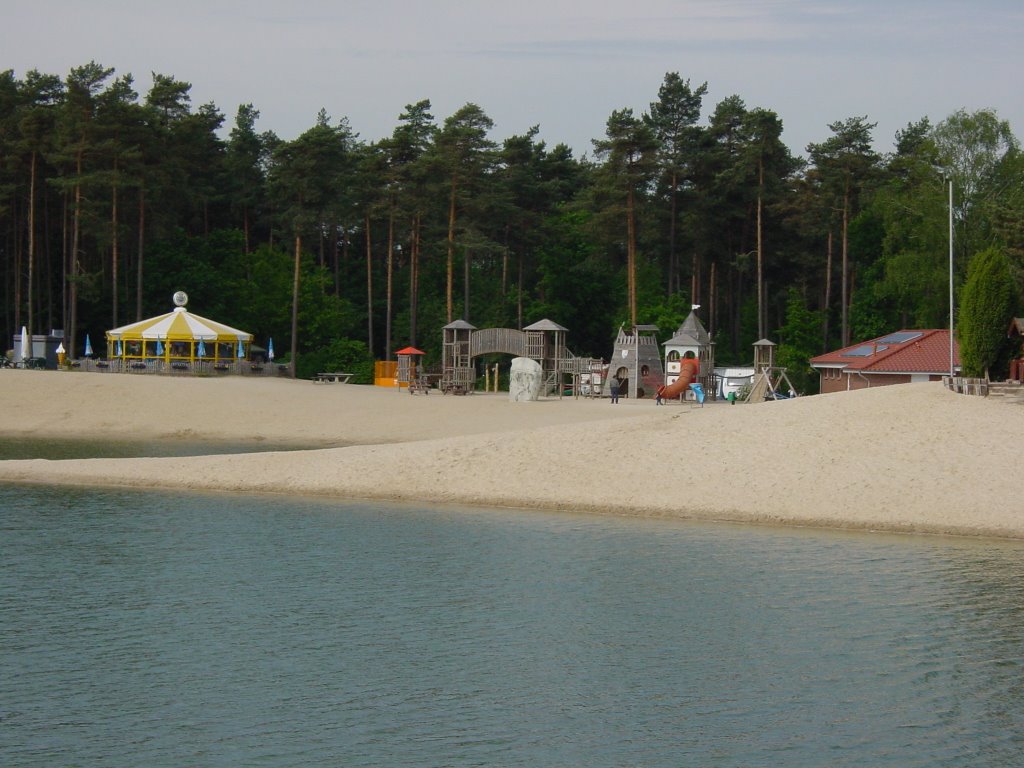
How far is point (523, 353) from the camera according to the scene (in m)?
68.4

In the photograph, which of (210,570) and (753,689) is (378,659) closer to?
(753,689)

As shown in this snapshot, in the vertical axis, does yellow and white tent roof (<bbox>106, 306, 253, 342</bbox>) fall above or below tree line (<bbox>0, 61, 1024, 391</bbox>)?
below

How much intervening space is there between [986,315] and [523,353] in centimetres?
3405

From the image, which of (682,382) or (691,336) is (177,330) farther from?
(682,382)

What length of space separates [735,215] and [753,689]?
67.1 meters

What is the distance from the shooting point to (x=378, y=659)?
18078mm

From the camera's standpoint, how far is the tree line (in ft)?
238

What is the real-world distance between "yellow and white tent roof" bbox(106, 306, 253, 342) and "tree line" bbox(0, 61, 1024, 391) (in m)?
4.26

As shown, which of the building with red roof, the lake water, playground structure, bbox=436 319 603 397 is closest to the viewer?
the lake water

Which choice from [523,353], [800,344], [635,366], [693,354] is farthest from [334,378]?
[800,344]

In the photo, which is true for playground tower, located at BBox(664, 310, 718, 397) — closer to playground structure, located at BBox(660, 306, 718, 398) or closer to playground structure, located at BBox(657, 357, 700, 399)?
playground structure, located at BBox(660, 306, 718, 398)

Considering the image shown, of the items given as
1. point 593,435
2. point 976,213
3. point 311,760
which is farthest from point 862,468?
point 976,213

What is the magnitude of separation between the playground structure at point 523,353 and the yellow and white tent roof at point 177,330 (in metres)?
13.9

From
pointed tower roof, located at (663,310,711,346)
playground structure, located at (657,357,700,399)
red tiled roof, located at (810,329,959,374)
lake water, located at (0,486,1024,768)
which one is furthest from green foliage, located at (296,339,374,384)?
lake water, located at (0,486,1024,768)
